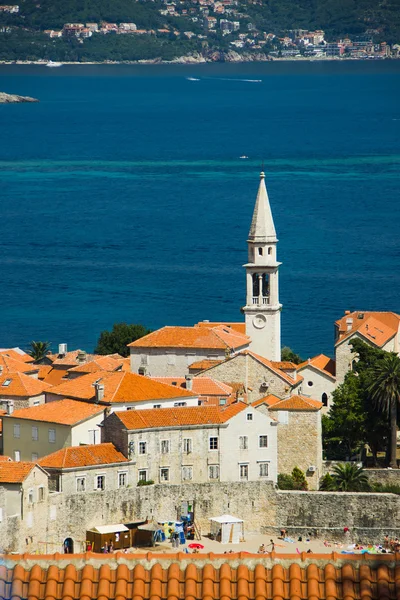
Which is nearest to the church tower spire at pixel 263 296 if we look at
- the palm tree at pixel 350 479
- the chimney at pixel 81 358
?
the chimney at pixel 81 358

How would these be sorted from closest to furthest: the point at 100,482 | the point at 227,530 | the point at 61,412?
the point at 100,482
the point at 227,530
the point at 61,412

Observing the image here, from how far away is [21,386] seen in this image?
Answer: 237 ft

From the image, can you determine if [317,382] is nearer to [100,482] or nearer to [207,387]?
[207,387]

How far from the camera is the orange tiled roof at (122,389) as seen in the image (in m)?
66.2

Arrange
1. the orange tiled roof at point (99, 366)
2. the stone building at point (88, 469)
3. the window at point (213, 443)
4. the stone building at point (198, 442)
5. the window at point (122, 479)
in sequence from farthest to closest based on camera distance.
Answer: the orange tiled roof at point (99, 366) → the window at point (213, 443) → the stone building at point (198, 442) → the window at point (122, 479) → the stone building at point (88, 469)

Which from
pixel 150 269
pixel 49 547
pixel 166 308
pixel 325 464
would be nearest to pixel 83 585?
pixel 49 547

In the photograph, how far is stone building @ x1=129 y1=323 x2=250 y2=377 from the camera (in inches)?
3068

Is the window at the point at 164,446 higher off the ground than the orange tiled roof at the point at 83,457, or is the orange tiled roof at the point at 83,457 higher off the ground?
the window at the point at 164,446

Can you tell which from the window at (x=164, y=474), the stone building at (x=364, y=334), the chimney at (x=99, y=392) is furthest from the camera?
the stone building at (x=364, y=334)

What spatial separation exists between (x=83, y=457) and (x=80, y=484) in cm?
95

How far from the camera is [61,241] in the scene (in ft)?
570

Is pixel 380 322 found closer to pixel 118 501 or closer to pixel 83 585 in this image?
pixel 118 501

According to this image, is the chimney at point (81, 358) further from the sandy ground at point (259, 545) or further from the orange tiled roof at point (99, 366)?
the sandy ground at point (259, 545)

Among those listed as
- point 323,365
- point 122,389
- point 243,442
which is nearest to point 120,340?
point 323,365
